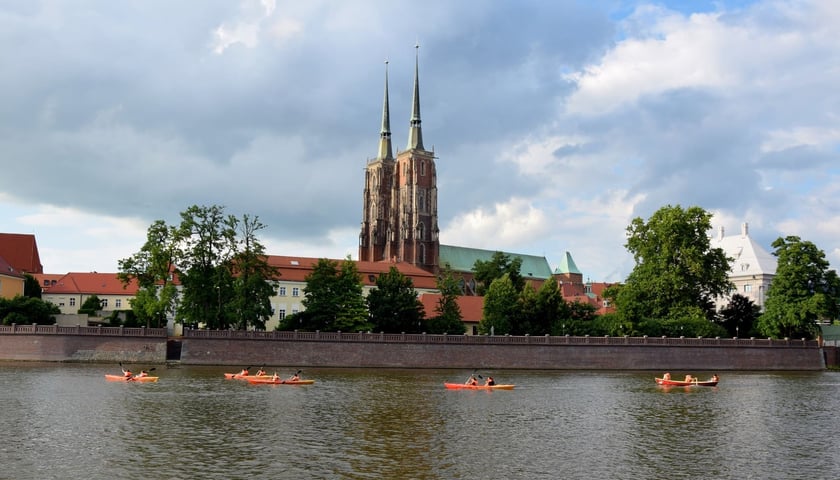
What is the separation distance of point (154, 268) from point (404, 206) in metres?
86.6

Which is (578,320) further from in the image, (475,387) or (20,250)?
(20,250)

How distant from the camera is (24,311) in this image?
273 ft

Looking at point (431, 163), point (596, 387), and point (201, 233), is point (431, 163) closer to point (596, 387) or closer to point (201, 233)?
point (201, 233)

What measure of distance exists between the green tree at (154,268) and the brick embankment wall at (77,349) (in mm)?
4054

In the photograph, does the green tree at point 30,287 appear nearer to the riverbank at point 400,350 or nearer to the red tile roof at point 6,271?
the red tile roof at point 6,271

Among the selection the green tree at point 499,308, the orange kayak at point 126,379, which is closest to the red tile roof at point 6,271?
the orange kayak at point 126,379

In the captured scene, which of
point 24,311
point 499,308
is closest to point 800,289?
point 499,308

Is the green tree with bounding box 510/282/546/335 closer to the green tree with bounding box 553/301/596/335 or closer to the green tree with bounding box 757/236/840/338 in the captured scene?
the green tree with bounding box 553/301/596/335

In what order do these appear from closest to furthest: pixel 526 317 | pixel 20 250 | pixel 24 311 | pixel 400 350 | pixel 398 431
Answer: pixel 398 431
pixel 400 350
pixel 24 311
pixel 526 317
pixel 20 250

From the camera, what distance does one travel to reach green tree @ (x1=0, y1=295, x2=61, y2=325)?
80938mm

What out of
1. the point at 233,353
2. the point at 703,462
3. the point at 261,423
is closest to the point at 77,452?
the point at 261,423

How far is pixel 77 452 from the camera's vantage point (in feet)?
98.8

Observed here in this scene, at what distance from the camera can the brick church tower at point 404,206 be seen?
16012 centimetres

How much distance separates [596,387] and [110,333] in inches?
1662
